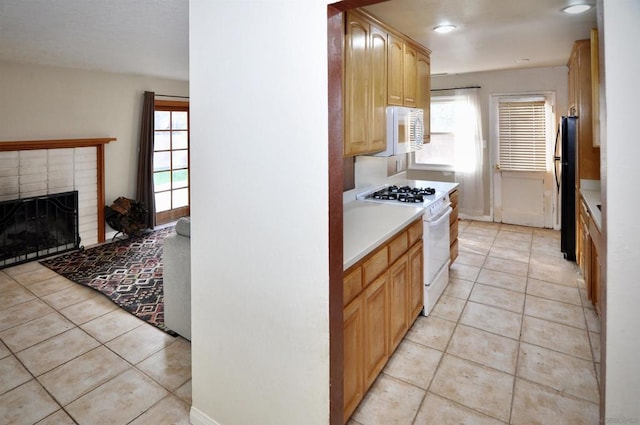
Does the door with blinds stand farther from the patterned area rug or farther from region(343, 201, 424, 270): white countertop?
the patterned area rug

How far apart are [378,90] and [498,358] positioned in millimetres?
1993

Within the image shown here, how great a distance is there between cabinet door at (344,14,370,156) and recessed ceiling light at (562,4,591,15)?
1448 millimetres

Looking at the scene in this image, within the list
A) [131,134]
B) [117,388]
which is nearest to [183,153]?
[131,134]

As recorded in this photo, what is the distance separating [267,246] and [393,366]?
4.47ft

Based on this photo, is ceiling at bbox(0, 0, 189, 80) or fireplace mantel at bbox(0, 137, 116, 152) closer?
ceiling at bbox(0, 0, 189, 80)

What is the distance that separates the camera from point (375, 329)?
218 centimetres

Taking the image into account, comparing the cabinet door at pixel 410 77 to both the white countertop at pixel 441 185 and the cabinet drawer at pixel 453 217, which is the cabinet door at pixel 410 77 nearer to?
the white countertop at pixel 441 185

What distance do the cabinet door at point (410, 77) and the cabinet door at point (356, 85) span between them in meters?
0.88

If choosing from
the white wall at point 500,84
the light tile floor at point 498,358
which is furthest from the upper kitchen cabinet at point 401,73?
the white wall at point 500,84

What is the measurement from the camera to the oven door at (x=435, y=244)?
3014 millimetres

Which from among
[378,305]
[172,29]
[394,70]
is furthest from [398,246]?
[172,29]

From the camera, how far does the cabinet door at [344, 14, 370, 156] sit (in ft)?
7.40

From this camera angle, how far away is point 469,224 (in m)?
6.13

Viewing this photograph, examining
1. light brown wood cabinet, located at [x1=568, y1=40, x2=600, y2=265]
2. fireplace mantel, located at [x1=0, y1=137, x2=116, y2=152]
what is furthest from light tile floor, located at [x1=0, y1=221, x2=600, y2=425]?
fireplace mantel, located at [x1=0, y1=137, x2=116, y2=152]
